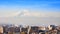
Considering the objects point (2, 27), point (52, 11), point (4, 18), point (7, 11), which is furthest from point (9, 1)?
point (52, 11)

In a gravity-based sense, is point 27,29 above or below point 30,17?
below

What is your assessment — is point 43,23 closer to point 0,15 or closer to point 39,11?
point 39,11

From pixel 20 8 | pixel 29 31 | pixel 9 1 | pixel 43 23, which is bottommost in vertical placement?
pixel 29 31

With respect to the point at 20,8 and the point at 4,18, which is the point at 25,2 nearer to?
the point at 20,8

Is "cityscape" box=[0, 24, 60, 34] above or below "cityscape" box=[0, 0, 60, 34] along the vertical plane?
below

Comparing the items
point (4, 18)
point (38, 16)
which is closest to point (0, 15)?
point (4, 18)

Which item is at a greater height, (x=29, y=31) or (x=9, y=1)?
(x=9, y=1)

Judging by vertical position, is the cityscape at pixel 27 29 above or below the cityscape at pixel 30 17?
below
